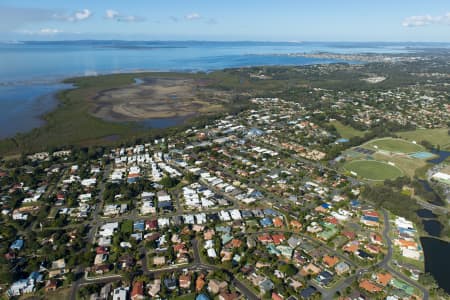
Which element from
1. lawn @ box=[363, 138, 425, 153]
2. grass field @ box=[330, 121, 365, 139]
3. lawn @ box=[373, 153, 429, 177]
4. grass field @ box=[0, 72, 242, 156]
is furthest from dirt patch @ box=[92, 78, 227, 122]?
lawn @ box=[373, 153, 429, 177]

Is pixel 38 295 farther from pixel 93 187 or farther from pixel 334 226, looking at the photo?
pixel 334 226

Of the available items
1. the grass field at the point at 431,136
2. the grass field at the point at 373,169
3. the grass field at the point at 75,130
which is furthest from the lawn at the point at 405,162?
the grass field at the point at 75,130

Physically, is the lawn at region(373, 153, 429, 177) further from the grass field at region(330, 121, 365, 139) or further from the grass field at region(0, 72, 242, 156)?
the grass field at region(0, 72, 242, 156)

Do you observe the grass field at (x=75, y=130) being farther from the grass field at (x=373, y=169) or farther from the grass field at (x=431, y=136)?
the grass field at (x=431, y=136)

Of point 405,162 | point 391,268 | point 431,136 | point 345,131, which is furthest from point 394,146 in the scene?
point 391,268

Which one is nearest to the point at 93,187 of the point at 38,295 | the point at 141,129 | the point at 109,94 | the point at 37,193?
the point at 37,193

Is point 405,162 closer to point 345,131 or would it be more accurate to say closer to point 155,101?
point 345,131
